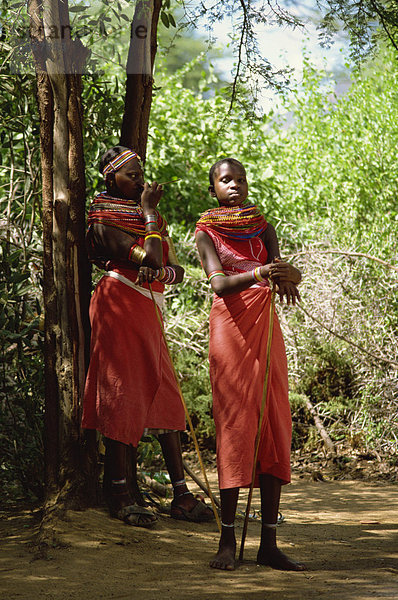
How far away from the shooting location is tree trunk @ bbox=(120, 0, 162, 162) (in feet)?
14.7

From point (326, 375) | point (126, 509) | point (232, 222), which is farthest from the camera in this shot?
point (326, 375)

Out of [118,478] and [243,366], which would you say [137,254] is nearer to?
[243,366]

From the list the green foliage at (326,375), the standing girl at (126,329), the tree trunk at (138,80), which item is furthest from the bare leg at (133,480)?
the green foliage at (326,375)

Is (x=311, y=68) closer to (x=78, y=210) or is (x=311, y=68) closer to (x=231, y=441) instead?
(x=78, y=210)

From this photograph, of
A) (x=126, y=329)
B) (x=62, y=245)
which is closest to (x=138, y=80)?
(x=62, y=245)

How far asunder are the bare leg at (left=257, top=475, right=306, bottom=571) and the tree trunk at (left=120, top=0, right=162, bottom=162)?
2.18 m

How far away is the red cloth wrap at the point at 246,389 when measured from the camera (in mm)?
3537

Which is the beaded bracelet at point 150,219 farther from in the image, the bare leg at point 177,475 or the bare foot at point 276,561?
the bare foot at point 276,561

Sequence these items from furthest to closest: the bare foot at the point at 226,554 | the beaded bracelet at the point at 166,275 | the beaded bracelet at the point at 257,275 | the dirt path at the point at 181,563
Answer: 1. the beaded bracelet at the point at 166,275
2. the beaded bracelet at the point at 257,275
3. the bare foot at the point at 226,554
4. the dirt path at the point at 181,563

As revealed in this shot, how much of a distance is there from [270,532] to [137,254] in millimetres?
1583

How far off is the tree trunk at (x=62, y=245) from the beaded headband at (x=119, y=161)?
190 millimetres

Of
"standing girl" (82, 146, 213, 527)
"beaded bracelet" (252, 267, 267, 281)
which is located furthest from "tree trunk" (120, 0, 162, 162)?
"beaded bracelet" (252, 267, 267, 281)

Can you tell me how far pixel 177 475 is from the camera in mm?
4312

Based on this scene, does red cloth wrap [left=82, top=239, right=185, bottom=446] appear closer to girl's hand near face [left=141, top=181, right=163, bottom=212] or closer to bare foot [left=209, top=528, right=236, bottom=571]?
girl's hand near face [left=141, top=181, right=163, bottom=212]
